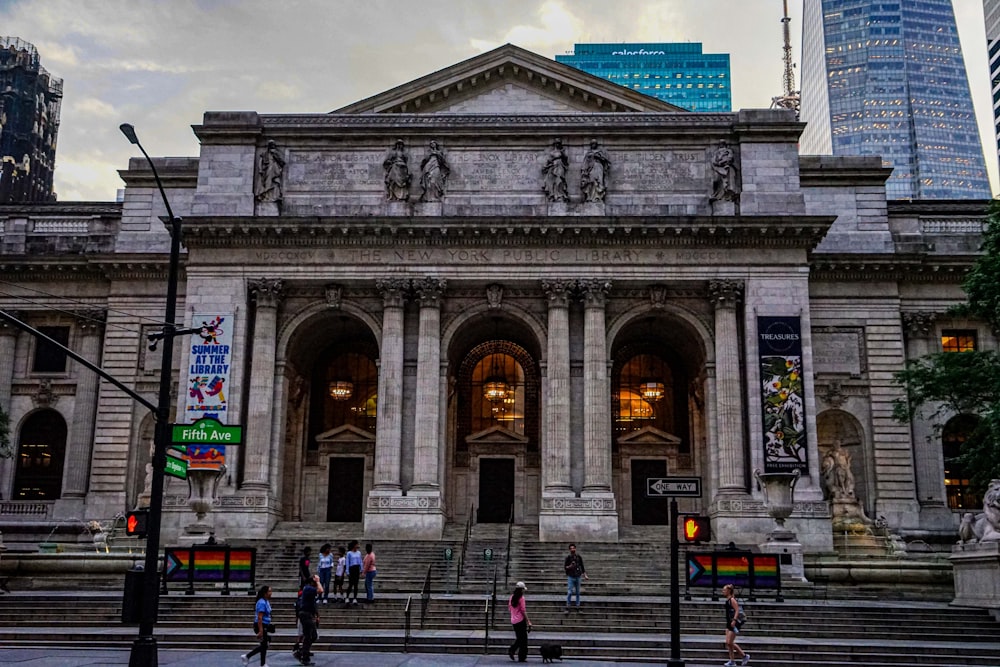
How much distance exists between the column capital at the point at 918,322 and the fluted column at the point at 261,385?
93.0ft

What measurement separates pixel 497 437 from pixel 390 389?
269 inches

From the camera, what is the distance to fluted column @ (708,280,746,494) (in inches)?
1505

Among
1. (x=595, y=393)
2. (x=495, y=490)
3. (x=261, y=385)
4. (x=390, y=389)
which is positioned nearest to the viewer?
(x=595, y=393)

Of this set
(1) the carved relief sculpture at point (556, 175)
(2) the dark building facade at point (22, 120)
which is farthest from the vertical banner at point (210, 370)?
(2) the dark building facade at point (22, 120)

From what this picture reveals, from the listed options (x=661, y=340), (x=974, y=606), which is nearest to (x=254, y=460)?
(x=661, y=340)

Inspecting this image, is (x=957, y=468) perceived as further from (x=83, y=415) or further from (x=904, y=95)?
(x=904, y=95)

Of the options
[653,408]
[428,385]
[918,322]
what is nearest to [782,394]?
[653,408]

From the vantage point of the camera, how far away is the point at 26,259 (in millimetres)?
46312

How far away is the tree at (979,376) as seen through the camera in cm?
3319

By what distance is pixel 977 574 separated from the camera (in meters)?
27.2

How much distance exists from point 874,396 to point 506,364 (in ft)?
54.5

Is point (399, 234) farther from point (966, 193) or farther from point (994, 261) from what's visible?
point (966, 193)

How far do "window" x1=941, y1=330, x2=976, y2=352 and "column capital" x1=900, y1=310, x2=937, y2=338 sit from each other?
3.99 ft

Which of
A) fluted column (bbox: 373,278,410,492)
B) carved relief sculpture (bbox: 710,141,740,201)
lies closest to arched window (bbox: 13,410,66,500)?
fluted column (bbox: 373,278,410,492)
